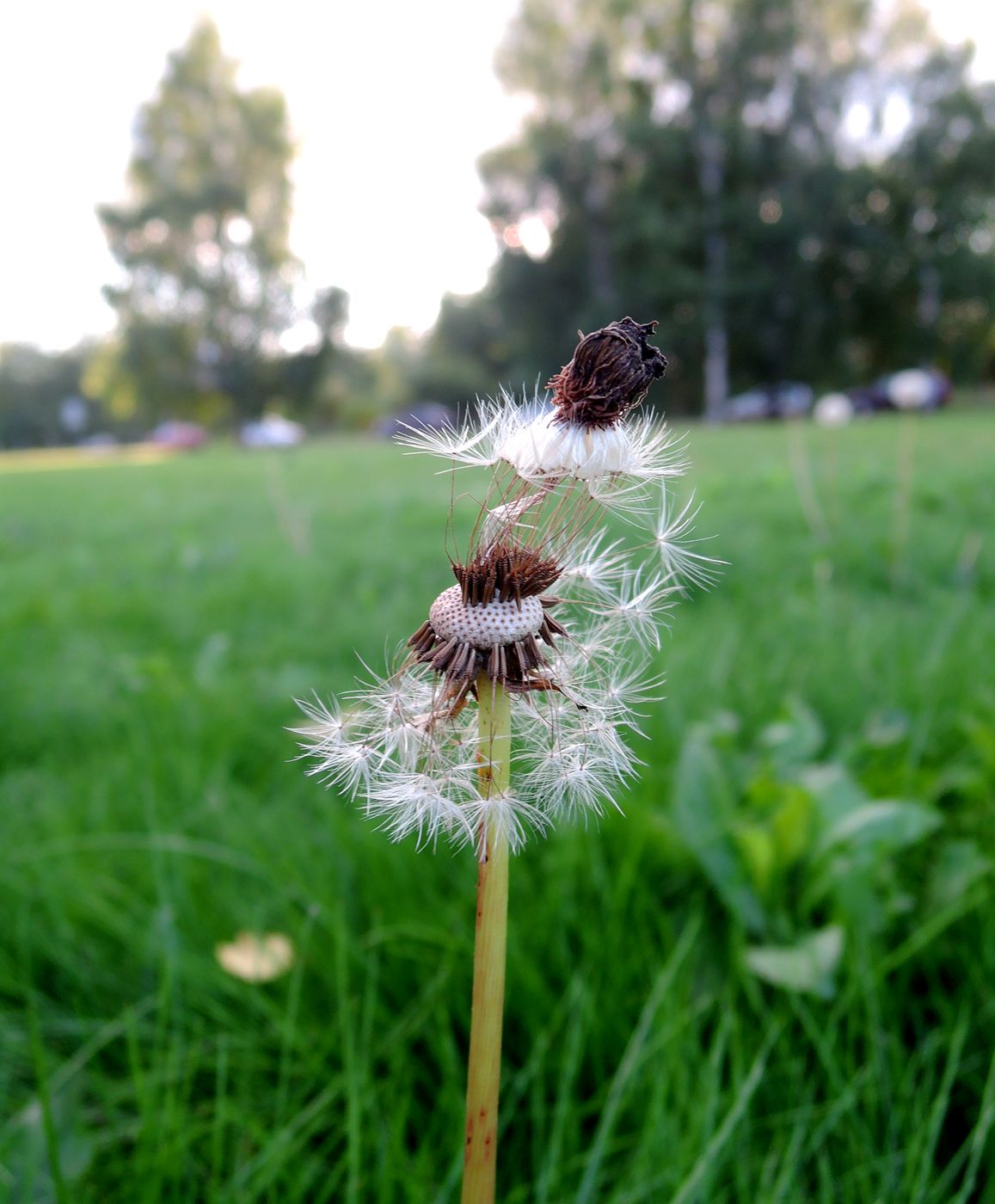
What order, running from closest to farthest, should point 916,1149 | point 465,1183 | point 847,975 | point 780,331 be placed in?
point 465,1183 → point 916,1149 → point 847,975 → point 780,331

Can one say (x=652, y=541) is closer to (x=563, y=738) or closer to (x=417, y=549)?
(x=563, y=738)

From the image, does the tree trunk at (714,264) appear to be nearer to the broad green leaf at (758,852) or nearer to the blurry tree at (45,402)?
the broad green leaf at (758,852)

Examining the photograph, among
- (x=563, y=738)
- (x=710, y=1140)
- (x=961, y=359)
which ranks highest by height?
(x=961, y=359)

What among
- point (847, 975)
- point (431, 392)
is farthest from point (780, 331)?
point (847, 975)

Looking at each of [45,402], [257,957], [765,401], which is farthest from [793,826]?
[45,402]

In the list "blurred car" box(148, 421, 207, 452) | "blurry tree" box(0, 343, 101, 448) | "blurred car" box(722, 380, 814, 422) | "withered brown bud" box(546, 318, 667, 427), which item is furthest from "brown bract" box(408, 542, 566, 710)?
"blurry tree" box(0, 343, 101, 448)

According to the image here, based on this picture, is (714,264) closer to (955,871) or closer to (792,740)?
→ (792,740)

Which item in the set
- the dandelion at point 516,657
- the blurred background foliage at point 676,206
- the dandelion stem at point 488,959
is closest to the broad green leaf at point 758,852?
the dandelion at point 516,657

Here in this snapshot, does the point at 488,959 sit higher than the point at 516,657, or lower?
lower
